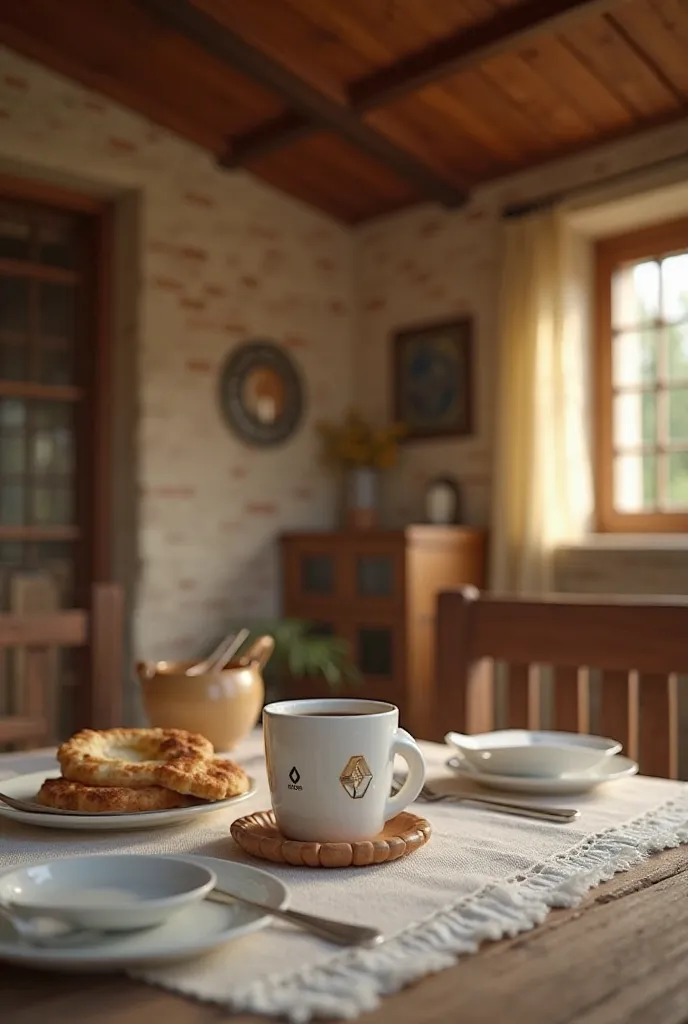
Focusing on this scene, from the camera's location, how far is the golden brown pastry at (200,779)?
0.95 metres

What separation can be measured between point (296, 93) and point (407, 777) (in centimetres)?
315

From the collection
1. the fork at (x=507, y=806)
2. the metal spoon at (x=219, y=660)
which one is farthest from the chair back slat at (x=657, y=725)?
the metal spoon at (x=219, y=660)

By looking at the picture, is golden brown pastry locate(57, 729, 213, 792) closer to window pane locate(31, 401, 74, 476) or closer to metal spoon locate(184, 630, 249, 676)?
metal spoon locate(184, 630, 249, 676)

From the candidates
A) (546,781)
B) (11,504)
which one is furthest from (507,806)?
(11,504)

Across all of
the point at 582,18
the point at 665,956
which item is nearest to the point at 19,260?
the point at 582,18

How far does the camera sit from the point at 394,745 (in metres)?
0.89

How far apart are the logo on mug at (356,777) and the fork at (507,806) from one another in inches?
9.6

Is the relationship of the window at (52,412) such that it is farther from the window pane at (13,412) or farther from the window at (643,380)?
the window at (643,380)

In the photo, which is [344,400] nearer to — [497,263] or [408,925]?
[497,263]

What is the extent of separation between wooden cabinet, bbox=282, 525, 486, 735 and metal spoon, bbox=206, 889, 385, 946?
3.16 m

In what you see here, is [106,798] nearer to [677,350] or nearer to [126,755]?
[126,755]

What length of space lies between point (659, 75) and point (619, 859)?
3.13 metres

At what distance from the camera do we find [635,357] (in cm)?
405

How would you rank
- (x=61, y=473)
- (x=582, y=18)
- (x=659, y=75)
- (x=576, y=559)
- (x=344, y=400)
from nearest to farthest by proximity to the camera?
(x=582, y=18), (x=659, y=75), (x=576, y=559), (x=61, y=473), (x=344, y=400)
